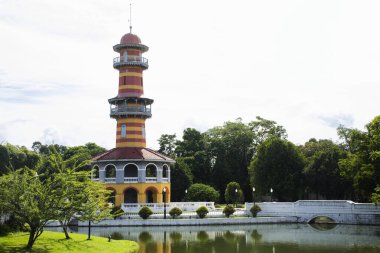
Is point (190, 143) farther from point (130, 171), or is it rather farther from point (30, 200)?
point (30, 200)

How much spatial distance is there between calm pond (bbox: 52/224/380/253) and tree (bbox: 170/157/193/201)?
18829mm

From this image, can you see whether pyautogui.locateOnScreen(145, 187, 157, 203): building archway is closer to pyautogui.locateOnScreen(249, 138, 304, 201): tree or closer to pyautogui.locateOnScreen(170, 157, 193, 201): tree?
pyautogui.locateOnScreen(170, 157, 193, 201): tree

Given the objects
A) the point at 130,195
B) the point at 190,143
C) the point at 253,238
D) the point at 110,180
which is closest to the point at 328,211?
the point at 253,238

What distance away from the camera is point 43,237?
96.7ft

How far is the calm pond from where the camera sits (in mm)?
32625

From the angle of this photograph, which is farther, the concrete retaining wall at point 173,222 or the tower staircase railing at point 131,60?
the tower staircase railing at point 131,60

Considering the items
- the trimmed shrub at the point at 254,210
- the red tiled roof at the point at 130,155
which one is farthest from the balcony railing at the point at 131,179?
the trimmed shrub at the point at 254,210

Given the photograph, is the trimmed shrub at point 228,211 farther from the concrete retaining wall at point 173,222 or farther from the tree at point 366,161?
the tree at point 366,161

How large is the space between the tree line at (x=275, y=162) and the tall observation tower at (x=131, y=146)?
18.5 ft

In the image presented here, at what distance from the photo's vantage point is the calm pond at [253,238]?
1284 inches

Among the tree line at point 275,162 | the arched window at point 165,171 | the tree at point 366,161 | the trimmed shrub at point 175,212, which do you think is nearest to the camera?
the tree at point 366,161

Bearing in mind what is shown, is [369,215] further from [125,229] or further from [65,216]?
[65,216]

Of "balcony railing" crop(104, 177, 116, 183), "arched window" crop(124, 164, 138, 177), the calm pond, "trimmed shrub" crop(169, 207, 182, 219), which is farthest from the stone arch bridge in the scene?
"balcony railing" crop(104, 177, 116, 183)

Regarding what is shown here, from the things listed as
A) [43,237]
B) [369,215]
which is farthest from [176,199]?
[43,237]
